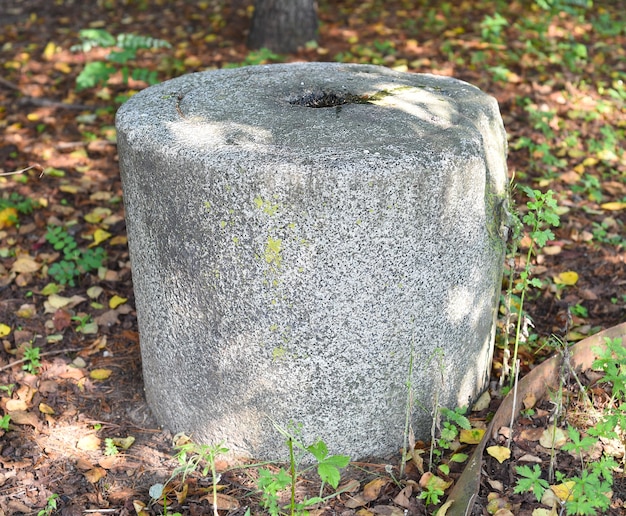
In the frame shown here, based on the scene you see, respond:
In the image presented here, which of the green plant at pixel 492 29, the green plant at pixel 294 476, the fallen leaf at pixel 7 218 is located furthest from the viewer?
Answer: the green plant at pixel 492 29

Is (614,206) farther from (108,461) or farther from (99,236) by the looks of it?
(108,461)

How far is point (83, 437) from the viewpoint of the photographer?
96.3 inches

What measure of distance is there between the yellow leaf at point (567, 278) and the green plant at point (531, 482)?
1220mm

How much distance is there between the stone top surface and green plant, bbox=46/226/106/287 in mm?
1091

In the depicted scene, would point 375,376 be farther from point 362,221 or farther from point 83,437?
point 83,437

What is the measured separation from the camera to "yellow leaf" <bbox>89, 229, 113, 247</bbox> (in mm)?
→ 3429

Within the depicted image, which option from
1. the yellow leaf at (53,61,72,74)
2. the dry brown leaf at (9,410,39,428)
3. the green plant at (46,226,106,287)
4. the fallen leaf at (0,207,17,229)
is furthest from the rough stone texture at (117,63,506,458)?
the yellow leaf at (53,61,72,74)

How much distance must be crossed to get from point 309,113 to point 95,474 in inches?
51.3

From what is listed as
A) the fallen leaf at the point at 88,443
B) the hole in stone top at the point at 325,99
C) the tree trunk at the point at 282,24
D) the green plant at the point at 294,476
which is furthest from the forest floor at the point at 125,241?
the hole in stone top at the point at 325,99

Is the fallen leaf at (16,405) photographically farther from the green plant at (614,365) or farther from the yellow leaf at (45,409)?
the green plant at (614,365)

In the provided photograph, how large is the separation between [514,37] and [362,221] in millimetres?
4118

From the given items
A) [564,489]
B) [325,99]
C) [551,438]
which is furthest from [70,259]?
[564,489]

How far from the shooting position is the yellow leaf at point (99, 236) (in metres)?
3.43

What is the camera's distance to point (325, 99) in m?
2.42
